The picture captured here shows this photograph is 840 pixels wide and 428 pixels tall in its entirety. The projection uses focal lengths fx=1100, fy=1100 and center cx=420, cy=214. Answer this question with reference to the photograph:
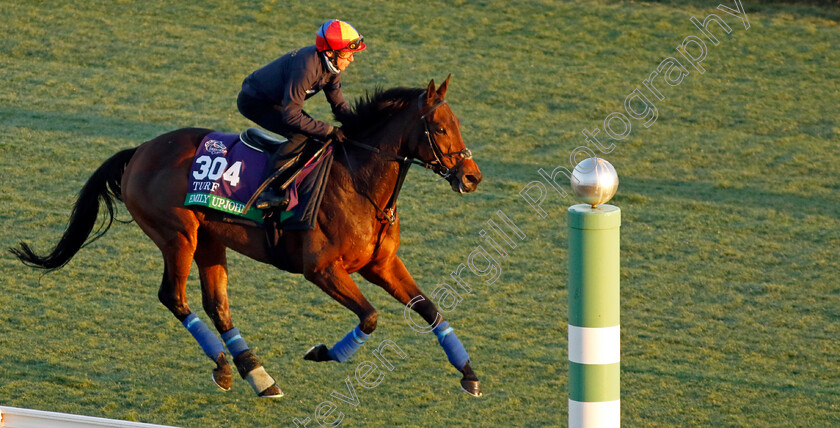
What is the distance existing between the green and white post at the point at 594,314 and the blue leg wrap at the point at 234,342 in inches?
97.9

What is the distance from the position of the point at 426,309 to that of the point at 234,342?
97cm

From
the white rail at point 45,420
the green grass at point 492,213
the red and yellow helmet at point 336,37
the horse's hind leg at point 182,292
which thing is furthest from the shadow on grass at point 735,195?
the white rail at point 45,420

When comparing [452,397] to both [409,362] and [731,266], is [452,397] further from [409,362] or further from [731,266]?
[731,266]

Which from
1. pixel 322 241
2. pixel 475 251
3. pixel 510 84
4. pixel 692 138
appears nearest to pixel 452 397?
pixel 322 241

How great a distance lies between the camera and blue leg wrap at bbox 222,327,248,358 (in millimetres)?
5152

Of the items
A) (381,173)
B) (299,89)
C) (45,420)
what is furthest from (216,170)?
(45,420)

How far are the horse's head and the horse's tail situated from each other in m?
1.66

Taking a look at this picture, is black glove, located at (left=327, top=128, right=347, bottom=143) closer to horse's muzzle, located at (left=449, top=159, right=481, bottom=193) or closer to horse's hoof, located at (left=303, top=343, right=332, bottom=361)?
horse's muzzle, located at (left=449, top=159, right=481, bottom=193)

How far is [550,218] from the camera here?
809cm

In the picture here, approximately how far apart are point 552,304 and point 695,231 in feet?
5.62

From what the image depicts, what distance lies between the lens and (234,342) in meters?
5.19

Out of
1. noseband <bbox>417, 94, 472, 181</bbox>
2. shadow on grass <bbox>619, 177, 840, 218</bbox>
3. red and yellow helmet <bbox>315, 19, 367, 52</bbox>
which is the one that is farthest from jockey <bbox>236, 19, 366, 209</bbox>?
shadow on grass <bbox>619, 177, 840, 218</bbox>

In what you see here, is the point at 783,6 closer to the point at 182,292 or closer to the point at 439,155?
the point at 439,155

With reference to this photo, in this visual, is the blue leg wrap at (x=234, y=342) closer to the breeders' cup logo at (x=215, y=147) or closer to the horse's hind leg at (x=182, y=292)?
the horse's hind leg at (x=182, y=292)
